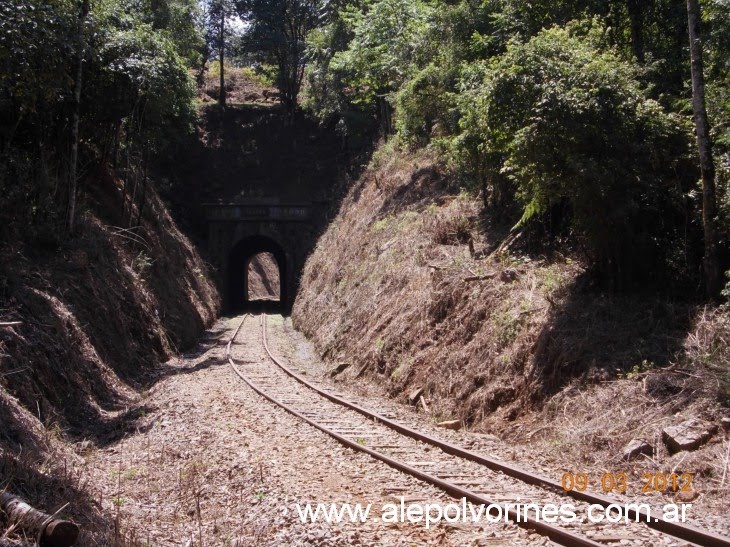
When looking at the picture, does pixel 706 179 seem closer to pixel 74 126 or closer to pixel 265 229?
pixel 74 126

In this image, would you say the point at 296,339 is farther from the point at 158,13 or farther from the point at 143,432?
the point at 158,13

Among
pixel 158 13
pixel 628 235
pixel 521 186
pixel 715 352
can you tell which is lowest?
pixel 715 352

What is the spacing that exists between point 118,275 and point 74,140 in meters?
3.82

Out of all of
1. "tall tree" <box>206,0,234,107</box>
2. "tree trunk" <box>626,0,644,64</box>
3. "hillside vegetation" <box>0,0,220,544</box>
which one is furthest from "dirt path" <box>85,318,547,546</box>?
"tall tree" <box>206,0,234,107</box>

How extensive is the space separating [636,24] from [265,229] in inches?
1001

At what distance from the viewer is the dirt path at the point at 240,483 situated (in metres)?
5.77

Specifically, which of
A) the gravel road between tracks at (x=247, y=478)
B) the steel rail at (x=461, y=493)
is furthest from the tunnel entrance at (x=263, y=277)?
the steel rail at (x=461, y=493)

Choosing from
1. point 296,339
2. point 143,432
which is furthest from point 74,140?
point 296,339

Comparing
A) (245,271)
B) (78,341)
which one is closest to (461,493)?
(78,341)

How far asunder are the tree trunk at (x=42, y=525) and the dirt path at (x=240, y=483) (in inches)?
40.2

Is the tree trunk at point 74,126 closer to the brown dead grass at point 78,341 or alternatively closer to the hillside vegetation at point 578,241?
the brown dead grass at point 78,341

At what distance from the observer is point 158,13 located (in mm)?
30984

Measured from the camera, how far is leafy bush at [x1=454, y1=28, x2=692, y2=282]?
9672 mm

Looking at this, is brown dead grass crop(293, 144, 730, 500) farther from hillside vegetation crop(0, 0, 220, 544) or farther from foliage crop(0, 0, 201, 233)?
foliage crop(0, 0, 201, 233)
